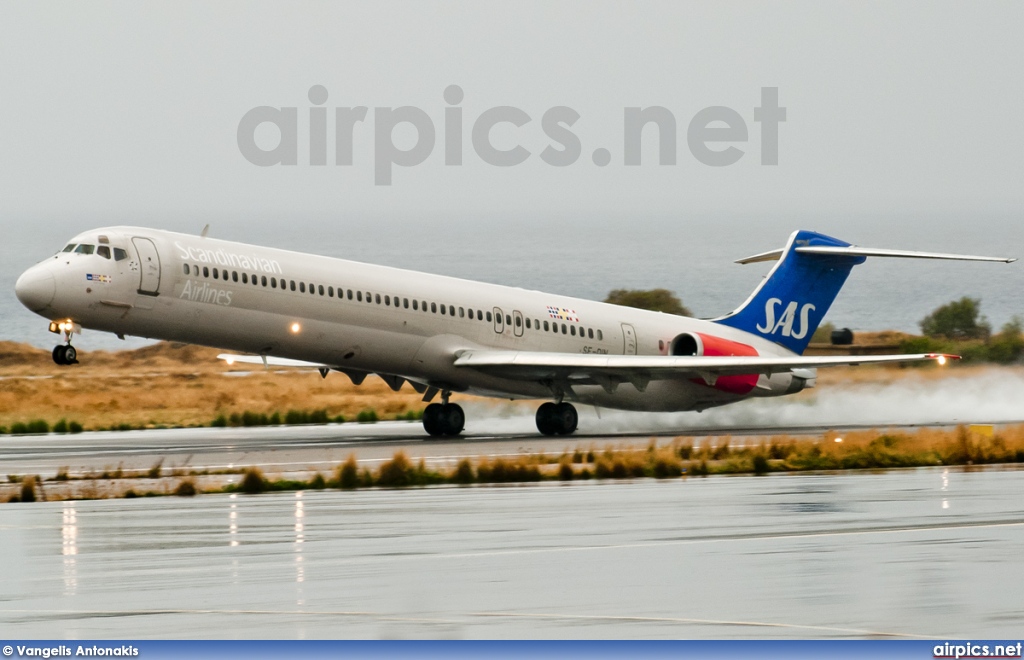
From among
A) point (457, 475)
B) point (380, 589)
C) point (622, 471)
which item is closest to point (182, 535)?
point (380, 589)

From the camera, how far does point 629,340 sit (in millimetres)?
37781

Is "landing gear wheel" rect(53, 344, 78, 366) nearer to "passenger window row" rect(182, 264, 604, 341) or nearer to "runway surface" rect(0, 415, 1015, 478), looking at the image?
"runway surface" rect(0, 415, 1015, 478)

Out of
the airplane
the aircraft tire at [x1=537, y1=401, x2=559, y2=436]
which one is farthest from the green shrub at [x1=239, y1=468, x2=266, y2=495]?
the aircraft tire at [x1=537, y1=401, x2=559, y2=436]

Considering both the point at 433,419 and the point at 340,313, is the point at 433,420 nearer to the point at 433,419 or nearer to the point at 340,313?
the point at 433,419

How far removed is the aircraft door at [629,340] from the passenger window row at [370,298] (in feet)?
2.16

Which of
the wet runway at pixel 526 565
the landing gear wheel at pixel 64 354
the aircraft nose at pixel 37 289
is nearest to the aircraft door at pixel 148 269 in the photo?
the aircraft nose at pixel 37 289

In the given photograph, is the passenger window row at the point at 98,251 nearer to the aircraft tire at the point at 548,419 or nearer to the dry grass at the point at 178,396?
the aircraft tire at the point at 548,419

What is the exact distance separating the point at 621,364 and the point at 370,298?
18.3 feet

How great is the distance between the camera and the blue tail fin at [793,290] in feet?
131

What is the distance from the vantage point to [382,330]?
3303 cm

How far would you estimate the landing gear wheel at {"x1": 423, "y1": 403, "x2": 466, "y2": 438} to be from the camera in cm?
3516

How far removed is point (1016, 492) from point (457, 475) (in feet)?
25.4

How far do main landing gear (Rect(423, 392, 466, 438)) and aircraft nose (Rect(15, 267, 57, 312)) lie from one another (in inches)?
360

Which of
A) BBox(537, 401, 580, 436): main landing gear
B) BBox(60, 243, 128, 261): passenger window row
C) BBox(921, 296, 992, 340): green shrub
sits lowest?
BBox(537, 401, 580, 436): main landing gear
